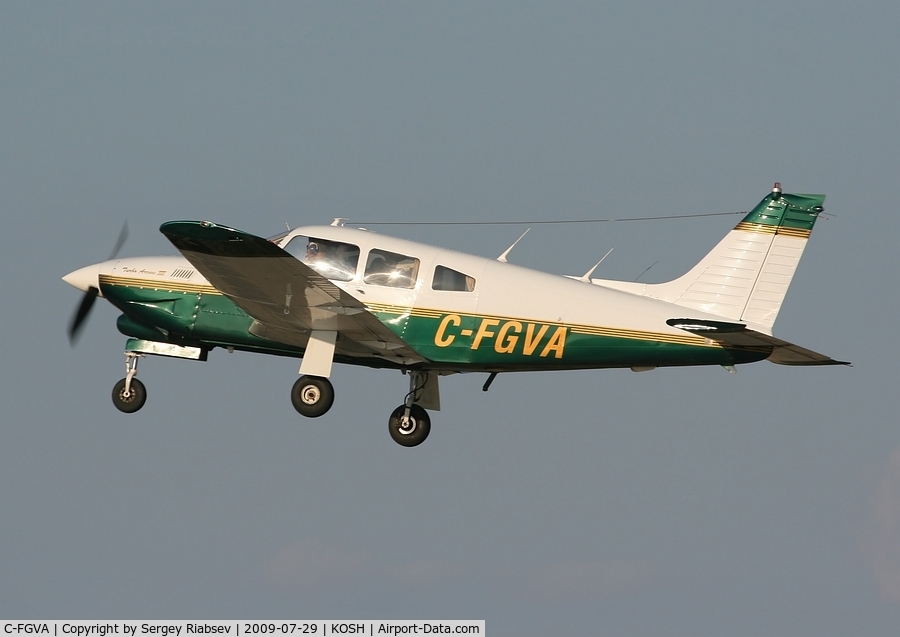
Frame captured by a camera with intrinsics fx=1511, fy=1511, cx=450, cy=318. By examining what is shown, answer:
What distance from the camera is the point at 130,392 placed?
21.3 meters

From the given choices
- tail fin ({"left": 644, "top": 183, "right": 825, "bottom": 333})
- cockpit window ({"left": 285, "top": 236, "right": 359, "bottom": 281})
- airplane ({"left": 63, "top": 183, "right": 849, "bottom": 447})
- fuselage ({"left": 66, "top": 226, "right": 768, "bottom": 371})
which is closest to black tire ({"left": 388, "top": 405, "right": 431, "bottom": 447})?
airplane ({"left": 63, "top": 183, "right": 849, "bottom": 447})

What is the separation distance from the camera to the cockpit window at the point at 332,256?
19.5 m

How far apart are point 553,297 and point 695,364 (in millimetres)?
1980

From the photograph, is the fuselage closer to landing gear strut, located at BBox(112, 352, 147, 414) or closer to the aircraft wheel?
the aircraft wheel

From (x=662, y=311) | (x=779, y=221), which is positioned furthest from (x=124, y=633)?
(x=779, y=221)

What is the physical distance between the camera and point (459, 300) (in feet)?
63.4

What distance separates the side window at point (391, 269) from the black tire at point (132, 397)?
13.2 ft

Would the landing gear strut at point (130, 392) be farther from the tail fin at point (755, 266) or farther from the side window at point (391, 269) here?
the tail fin at point (755, 266)

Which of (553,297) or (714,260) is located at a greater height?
(714,260)

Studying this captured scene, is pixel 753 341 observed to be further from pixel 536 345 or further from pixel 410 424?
pixel 410 424

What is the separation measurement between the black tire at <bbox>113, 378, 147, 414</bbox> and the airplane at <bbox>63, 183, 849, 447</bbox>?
2054 millimetres

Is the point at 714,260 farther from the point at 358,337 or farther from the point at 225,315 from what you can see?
the point at 225,315

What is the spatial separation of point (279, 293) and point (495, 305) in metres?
2.74

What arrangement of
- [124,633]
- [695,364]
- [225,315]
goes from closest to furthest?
[124,633], [695,364], [225,315]
